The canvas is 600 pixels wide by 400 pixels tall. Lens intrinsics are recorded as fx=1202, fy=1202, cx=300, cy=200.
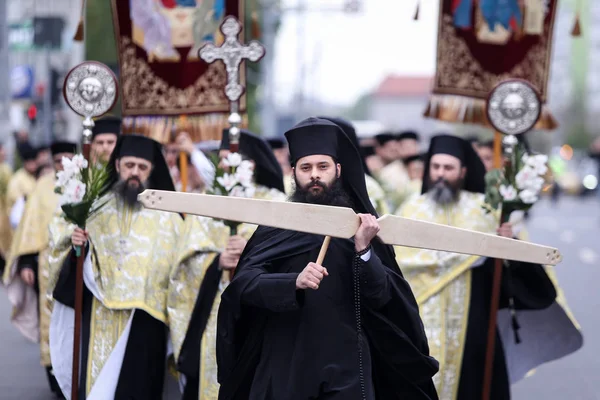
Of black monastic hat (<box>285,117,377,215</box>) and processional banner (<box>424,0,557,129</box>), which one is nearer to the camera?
black monastic hat (<box>285,117,377,215</box>)

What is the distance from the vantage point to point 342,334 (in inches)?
214

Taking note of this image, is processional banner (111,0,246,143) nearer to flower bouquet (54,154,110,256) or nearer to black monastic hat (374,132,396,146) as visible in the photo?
flower bouquet (54,154,110,256)

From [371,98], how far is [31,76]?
131m

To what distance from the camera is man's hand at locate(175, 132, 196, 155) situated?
30.3 feet

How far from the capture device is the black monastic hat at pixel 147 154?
8.05 meters

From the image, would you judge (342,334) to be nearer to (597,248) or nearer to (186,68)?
(186,68)

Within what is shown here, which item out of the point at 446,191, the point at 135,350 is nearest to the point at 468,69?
the point at 446,191

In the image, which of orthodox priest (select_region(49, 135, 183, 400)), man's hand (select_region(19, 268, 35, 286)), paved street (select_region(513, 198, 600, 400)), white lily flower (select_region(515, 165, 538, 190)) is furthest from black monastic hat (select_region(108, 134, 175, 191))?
paved street (select_region(513, 198, 600, 400))

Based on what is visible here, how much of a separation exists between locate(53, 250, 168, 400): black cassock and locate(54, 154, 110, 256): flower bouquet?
0.43 metres

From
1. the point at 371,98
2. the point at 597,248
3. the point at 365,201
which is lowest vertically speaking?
the point at 371,98

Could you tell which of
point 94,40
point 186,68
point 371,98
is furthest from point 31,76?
point 371,98

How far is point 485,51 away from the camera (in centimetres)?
972

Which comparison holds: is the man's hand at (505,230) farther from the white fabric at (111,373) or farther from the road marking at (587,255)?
the road marking at (587,255)

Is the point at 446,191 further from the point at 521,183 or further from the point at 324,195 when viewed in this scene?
the point at 324,195
